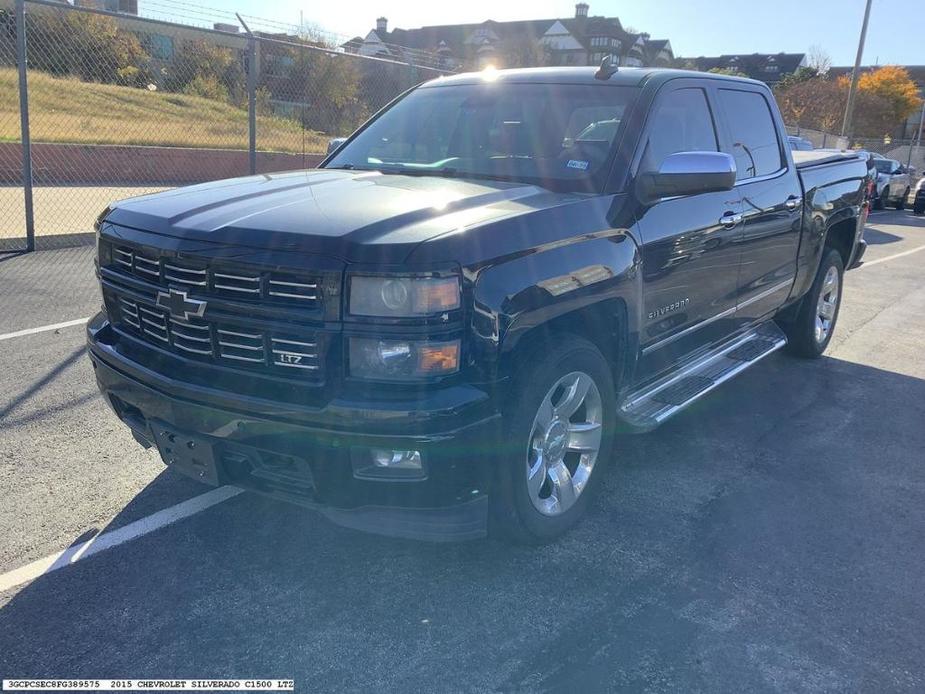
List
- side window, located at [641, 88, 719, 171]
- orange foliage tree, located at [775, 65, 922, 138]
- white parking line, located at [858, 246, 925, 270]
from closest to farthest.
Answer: side window, located at [641, 88, 719, 171] → white parking line, located at [858, 246, 925, 270] → orange foliage tree, located at [775, 65, 922, 138]

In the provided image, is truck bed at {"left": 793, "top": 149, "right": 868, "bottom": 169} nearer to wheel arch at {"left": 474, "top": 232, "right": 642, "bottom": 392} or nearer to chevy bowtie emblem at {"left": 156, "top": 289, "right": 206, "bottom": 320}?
wheel arch at {"left": 474, "top": 232, "right": 642, "bottom": 392}

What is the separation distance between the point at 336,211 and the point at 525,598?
1.63 metres

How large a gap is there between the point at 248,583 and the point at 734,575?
6.36 ft

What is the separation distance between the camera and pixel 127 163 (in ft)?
54.9

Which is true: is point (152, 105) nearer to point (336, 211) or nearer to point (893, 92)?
point (336, 211)

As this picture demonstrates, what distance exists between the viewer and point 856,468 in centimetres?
445

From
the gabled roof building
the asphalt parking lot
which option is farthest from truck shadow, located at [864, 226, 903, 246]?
the gabled roof building

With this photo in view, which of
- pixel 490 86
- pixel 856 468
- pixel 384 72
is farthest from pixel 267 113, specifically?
pixel 856 468

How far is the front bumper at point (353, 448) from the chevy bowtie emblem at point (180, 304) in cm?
25

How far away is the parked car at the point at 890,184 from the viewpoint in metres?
22.0

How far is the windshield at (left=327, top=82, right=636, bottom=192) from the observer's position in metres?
3.80

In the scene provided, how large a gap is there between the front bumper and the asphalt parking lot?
1.19ft

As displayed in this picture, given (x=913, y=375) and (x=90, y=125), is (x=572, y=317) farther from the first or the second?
(x=90, y=125)

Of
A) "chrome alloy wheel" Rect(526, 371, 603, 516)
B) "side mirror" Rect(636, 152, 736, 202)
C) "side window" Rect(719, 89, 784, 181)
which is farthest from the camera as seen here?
"side window" Rect(719, 89, 784, 181)
